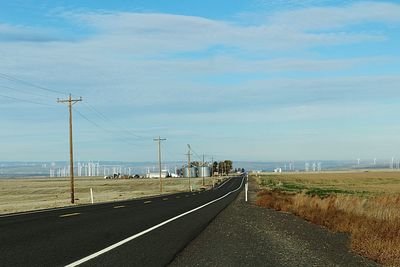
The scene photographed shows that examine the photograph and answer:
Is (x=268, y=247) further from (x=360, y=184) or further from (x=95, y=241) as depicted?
(x=360, y=184)

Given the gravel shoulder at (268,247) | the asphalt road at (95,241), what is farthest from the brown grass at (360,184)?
the asphalt road at (95,241)

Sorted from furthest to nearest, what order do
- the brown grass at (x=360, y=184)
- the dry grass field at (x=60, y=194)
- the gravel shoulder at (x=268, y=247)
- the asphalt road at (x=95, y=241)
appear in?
the brown grass at (x=360, y=184) → the dry grass field at (x=60, y=194) → the gravel shoulder at (x=268, y=247) → the asphalt road at (x=95, y=241)

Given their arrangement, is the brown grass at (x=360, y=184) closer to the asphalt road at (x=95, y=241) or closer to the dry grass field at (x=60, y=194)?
the dry grass field at (x=60, y=194)

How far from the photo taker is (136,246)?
11188mm

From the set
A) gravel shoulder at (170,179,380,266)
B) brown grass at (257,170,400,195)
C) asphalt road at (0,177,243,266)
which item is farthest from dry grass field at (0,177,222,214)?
brown grass at (257,170,400,195)

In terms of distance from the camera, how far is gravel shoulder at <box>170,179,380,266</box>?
9.53m

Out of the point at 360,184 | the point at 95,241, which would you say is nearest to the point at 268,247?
the point at 95,241

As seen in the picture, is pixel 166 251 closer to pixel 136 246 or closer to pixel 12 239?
pixel 136 246

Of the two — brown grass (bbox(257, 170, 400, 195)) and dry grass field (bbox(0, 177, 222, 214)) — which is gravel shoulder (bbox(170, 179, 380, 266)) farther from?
brown grass (bbox(257, 170, 400, 195))

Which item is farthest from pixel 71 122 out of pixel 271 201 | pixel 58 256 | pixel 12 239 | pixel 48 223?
pixel 58 256

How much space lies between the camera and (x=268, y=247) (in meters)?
11.4

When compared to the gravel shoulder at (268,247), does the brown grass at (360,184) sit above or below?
below

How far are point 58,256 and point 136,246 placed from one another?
204cm

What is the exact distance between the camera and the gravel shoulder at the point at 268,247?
9.53m
